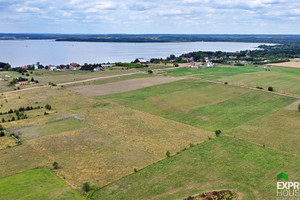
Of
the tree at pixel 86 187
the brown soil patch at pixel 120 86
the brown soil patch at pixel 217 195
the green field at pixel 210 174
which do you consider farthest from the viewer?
the brown soil patch at pixel 120 86

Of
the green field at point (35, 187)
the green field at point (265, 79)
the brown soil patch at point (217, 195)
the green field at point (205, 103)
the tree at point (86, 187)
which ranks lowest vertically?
the green field at point (35, 187)

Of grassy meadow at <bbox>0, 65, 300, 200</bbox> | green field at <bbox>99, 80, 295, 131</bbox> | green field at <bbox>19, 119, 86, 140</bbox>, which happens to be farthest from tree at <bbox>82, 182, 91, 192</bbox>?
green field at <bbox>99, 80, 295, 131</bbox>

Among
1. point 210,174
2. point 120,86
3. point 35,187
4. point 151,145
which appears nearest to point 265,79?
point 120,86

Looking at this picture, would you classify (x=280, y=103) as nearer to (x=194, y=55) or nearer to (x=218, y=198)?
(x=218, y=198)

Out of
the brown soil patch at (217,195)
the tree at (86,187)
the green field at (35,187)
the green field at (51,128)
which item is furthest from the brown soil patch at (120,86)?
the brown soil patch at (217,195)

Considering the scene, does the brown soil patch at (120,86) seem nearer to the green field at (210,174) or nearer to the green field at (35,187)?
the green field at (35,187)

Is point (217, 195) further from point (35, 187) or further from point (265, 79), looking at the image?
point (265, 79)

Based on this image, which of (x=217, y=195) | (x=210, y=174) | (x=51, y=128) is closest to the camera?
(x=217, y=195)
